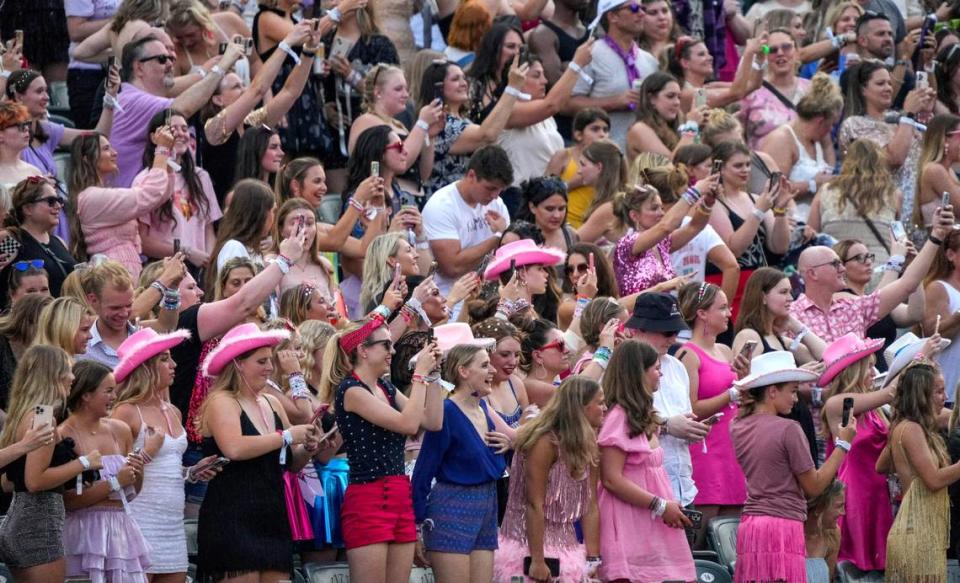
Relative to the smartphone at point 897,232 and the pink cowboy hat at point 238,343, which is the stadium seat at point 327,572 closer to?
the pink cowboy hat at point 238,343

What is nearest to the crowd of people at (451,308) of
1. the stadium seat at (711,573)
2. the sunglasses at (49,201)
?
the sunglasses at (49,201)

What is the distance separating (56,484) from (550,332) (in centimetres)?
325

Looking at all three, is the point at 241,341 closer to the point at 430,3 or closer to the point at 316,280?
the point at 316,280

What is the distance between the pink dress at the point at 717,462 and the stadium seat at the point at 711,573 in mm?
622

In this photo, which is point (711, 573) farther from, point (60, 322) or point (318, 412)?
point (60, 322)

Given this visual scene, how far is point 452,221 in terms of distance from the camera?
1179cm

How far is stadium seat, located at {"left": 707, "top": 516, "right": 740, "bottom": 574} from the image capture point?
32.7ft

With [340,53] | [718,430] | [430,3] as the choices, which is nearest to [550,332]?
[718,430]

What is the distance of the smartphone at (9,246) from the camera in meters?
9.48

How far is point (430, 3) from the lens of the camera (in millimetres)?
14820

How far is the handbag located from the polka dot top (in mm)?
350

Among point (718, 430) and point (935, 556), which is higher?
point (718, 430)

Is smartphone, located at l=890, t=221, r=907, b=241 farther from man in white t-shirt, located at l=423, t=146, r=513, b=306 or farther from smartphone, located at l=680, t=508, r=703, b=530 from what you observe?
smartphone, located at l=680, t=508, r=703, b=530

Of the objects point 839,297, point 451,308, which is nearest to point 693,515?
point 451,308
